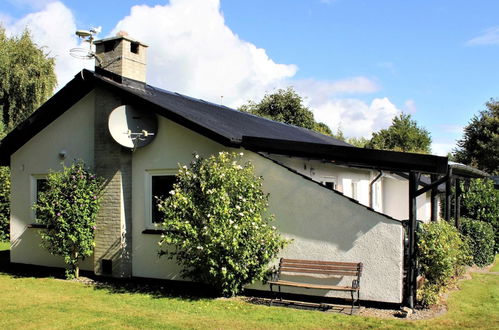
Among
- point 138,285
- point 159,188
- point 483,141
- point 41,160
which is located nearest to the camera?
point 138,285

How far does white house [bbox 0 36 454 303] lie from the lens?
28.0 ft

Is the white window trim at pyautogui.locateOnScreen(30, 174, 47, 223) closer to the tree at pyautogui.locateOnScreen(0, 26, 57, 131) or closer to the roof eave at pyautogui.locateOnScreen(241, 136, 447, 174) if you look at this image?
the roof eave at pyautogui.locateOnScreen(241, 136, 447, 174)

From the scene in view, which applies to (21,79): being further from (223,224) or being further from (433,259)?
(433,259)

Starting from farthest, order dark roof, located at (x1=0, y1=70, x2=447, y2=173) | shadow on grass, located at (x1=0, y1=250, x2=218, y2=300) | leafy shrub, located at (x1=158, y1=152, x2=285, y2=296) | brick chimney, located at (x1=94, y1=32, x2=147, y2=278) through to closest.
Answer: brick chimney, located at (x1=94, y1=32, x2=147, y2=278)
shadow on grass, located at (x1=0, y1=250, x2=218, y2=300)
leafy shrub, located at (x1=158, y1=152, x2=285, y2=296)
dark roof, located at (x1=0, y1=70, x2=447, y2=173)

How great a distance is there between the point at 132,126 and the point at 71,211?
2409 millimetres

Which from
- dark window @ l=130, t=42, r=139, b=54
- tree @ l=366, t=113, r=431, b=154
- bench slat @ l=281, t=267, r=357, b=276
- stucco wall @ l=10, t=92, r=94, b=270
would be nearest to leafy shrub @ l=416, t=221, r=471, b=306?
bench slat @ l=281, t=267, r=357, b=276

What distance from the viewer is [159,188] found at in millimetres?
10945

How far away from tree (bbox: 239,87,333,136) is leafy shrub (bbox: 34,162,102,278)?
89.8 ft

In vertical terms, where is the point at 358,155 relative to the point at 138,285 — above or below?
above

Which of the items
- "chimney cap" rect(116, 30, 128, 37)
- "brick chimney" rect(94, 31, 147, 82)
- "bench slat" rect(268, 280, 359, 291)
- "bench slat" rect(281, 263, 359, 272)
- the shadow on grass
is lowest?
the shadow on grass

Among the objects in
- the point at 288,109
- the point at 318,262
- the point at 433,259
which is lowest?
the point at 318,262

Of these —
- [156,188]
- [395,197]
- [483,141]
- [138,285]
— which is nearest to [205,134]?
[156,188]

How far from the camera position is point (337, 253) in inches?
347

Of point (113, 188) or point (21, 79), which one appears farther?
point (21, 79)
